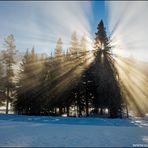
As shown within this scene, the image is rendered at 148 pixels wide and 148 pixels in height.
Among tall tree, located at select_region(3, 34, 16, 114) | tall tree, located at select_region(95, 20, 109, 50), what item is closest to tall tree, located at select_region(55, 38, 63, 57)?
tall tree, located at select_region(3, 34, 16, 114)

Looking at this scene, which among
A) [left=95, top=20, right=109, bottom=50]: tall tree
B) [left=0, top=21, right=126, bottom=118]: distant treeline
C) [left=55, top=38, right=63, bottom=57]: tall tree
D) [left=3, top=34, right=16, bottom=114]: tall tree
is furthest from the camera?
[left=55, top=38, right=63, bottom=57]: tall tree

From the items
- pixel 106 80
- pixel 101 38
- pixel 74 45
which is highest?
pixel 74 45

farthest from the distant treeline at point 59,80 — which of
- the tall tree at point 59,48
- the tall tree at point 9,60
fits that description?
the tall tree at point 59,48

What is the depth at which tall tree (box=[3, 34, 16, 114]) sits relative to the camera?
143 feet

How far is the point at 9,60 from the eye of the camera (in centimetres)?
4475

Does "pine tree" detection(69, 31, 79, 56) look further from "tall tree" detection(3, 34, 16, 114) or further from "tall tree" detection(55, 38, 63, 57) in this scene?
"tall tree" detection(3, 34, 16, 114)

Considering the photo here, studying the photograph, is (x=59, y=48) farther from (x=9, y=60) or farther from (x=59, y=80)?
(x=9, y=60)

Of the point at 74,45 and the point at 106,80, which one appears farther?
the point at 74,45

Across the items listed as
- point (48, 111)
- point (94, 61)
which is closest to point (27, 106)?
point (48, 111)

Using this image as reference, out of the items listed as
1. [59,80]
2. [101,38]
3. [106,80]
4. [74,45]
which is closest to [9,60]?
[59,80]

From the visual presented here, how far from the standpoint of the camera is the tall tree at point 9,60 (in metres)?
43.7

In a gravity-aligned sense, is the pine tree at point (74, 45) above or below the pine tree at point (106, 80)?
above

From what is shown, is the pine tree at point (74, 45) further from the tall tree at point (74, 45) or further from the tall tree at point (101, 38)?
the tall tree at point (101, 38)

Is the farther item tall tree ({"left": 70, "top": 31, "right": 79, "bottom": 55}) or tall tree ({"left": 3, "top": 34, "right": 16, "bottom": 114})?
tall tree ({"left": 70, "top": 31, "right": 79, "bottom": 55})
